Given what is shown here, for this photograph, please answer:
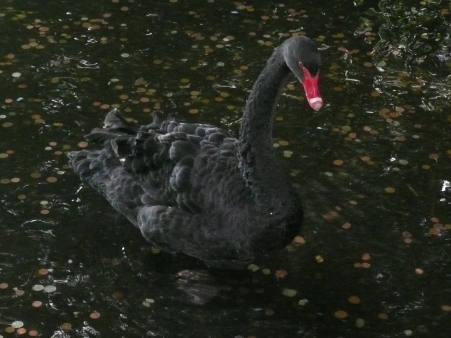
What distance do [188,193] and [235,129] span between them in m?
1.20

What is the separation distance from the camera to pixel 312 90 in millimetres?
3191

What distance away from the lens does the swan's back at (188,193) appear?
351 cm

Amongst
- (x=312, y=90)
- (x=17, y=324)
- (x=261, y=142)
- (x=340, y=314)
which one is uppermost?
(x=312, y=90)

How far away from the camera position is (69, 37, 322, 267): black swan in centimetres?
341

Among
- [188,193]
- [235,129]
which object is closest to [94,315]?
[188,193]

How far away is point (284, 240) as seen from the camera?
3.53 meters

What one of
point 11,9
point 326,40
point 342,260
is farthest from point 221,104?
point 11,9

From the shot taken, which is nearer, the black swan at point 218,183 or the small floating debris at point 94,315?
the black swan at point 218,183

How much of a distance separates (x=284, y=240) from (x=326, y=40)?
98.9 inches

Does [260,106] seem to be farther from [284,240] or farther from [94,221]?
[94,221]

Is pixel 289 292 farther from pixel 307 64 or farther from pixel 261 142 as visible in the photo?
pixel 307 64

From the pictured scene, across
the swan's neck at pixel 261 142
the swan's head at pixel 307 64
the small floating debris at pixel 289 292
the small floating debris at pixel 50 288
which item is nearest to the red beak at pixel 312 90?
the swan's head at pixel 307 64

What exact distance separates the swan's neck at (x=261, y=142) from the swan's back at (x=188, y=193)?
7cm

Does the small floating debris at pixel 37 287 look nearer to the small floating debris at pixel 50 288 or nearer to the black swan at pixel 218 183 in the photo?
the small floating debris at pixel 50 288
